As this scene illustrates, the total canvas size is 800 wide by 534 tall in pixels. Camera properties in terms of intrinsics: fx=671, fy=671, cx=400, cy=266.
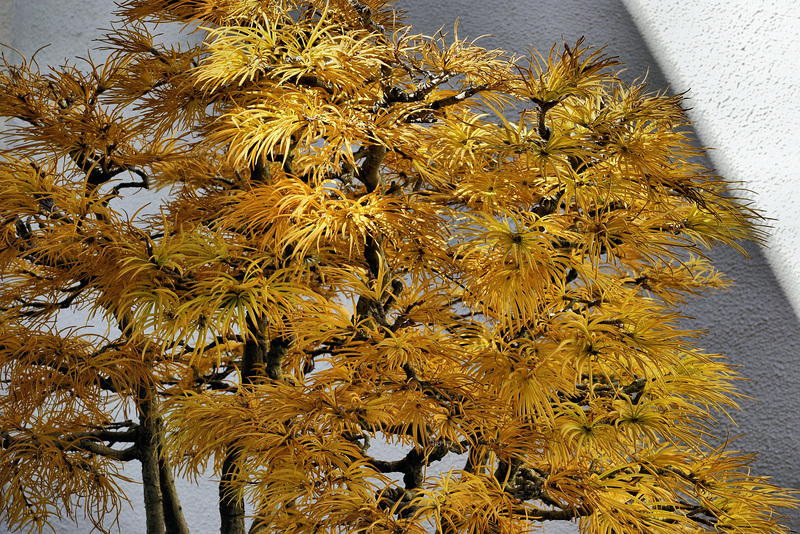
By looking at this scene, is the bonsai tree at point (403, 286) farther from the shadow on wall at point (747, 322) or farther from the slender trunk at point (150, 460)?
the shadow on wall at point (747, 322)

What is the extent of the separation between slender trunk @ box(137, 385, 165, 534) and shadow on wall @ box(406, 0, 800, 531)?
1.46 meters

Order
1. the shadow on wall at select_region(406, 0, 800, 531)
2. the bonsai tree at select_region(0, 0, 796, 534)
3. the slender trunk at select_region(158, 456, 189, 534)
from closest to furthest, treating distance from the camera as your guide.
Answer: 1. the bonsai tree at select_region(0, 0, 796, 534)
2. the slender trunk at select_region(158, 456, 189, 534)
3. the shadow on wall at select_region(406, 0, 800, 531)

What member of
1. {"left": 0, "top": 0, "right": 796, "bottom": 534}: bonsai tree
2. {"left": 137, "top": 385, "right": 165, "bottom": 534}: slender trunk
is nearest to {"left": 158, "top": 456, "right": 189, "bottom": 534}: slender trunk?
{"left": 137, "top": 385, "right": 165, "bottom": 534}: slender trunk

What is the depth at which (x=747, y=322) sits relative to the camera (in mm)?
1960

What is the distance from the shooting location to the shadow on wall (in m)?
1.93

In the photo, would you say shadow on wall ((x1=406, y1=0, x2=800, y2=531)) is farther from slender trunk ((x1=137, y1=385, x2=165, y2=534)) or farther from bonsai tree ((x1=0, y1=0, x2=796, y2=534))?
slender trunk ((x1=137, y1=385, x2=165, y2=534))

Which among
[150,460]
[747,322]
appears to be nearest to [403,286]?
[150,460]

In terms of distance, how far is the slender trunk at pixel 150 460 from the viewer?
3.67ft

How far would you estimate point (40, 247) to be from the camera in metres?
0.77

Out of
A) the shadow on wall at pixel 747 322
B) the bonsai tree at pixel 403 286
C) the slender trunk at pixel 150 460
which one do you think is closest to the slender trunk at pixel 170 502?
the slender trunk at pixel 150 460

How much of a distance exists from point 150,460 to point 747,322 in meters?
1.66

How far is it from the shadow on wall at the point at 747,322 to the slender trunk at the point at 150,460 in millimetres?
1461

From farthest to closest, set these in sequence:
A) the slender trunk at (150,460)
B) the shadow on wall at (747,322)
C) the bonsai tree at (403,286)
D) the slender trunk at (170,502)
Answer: the shadow on wall at (747,322)
the slender trunk at (170,502)
the slender trunk at (150,460)
the bonsai tree at (403,286)

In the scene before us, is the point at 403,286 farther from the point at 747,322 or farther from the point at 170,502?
the point at 747,322
